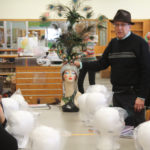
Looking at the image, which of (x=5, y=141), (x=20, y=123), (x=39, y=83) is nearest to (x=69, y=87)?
(x=39, y=83)

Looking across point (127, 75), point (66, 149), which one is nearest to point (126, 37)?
point (127, 75)

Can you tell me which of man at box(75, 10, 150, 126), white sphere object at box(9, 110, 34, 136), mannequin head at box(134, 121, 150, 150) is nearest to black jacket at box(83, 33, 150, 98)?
man at box(75, 10, 150, 126)

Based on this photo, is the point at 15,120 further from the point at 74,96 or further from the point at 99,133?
the point at 74,96

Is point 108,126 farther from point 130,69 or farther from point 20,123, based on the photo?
point 130,69

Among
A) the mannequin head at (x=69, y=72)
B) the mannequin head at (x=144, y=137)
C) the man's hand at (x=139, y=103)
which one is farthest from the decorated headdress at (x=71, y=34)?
the mannequin head at (x=144, y=137)

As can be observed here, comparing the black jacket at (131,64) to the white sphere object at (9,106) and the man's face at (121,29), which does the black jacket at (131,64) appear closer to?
the man's face at (121,29)

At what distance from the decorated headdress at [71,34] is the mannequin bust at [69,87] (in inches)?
5.0

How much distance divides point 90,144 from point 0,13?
6324mm

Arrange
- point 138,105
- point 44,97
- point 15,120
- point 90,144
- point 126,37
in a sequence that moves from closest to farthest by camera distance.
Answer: point 15,120 → point 90,144 → point 138,105 → point 126,37 → point 44,97

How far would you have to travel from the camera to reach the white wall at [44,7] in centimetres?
699

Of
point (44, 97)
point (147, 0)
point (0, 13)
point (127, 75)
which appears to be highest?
point (147, 0)

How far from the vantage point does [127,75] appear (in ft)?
6.33

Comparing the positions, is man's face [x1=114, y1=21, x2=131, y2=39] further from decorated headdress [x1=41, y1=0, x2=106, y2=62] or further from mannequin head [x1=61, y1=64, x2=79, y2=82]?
mannequin head [x1=61, y1=64, x2=79, y2=82]

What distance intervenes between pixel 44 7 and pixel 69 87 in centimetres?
498
